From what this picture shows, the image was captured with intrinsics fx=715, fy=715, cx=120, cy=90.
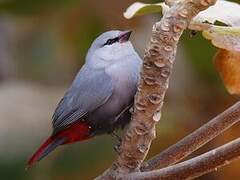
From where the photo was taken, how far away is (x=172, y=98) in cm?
189

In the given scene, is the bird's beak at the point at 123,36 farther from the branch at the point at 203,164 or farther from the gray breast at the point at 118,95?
the branch at the point at 203,164

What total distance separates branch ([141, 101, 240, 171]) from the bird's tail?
0.27 m

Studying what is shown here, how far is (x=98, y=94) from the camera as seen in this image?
3.28 ft

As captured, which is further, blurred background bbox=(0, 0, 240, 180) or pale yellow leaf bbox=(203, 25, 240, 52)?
blurred background bbox=(0, 0, 240, 180)

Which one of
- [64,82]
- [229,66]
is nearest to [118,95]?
[229,66]

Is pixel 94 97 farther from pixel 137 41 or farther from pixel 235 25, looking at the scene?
pixel 137 41

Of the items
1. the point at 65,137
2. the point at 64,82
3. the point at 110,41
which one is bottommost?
the point at 64,82

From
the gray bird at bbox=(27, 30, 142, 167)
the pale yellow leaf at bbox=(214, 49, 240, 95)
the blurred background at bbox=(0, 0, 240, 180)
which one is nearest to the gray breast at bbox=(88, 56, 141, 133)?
the gray bird at bbox=(27, 30, 142, 167)

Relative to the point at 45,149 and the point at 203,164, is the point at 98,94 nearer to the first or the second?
the point at 45,149

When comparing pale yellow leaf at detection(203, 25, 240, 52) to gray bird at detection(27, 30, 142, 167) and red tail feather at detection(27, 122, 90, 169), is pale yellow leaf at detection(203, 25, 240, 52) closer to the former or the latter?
gray bird at detection(27, 30, 142, 167)

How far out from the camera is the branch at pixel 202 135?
742mm

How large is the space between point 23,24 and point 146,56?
56.6 inches

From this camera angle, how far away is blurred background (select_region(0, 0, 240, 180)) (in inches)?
69.0

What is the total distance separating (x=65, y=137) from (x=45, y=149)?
0.04m
